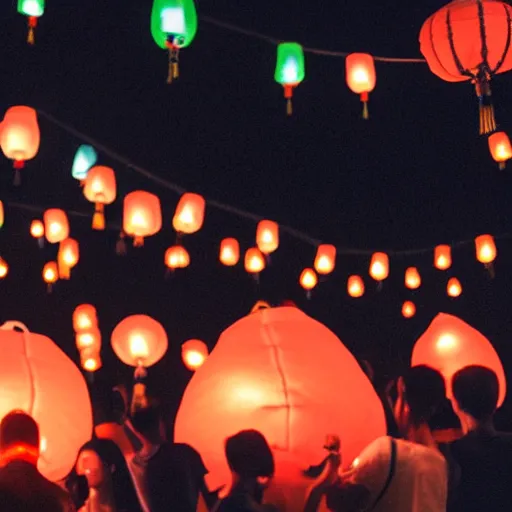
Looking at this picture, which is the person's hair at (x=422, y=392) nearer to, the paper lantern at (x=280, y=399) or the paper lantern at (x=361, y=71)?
the paper lantern at (x=280, y=399)

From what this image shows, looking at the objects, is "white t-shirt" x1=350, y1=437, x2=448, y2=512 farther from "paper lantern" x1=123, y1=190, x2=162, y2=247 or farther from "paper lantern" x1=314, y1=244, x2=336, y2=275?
"paper lantern" x1=314, y1=244, x2=336, y2=275

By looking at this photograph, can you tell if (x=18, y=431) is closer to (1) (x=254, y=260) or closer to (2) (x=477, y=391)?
(2) (x=477, y=391)

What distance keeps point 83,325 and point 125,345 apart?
3.02m

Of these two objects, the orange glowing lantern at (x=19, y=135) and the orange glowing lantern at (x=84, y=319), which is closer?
the orange glowing lantern at (x=19, y=135)

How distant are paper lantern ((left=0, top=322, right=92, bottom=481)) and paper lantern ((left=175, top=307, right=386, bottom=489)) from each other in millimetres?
605

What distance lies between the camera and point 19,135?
9.81 meters

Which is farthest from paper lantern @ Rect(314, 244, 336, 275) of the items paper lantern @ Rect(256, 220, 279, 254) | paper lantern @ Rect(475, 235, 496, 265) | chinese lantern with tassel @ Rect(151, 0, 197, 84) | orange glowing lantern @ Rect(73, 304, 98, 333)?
chinese lantern with tassel @ Rect(151, 0, 197, 84)

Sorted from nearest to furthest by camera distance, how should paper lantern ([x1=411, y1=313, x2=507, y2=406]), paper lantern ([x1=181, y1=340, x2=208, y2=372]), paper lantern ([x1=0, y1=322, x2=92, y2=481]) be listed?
paper lantern ([x1=0, y1=322, x2=92, y2=481]) → paper lantern ([x1=411, y1=313, x2=507, y2=406]) → paper lantern ([x1=181, y1=340, x2=208, y2=372])

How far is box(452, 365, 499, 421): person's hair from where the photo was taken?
390 centimetres

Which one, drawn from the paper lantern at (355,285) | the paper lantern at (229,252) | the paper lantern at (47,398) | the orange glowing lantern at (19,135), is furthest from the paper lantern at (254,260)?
the paper lantern at (47,398)

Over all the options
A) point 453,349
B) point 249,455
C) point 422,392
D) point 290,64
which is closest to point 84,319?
point 290,64

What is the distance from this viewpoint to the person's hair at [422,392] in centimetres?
402

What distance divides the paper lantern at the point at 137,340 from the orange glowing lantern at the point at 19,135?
1.85 meters

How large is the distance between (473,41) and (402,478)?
385 cm
